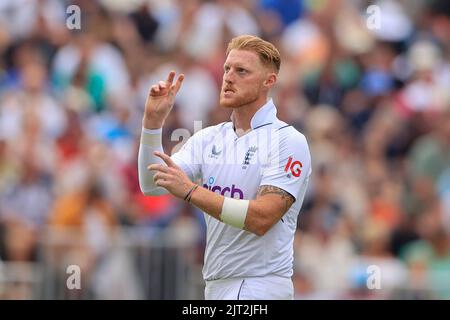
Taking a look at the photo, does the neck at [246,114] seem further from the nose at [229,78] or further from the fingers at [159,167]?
the fingers at [159,167]

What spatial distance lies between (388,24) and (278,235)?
9650 millimetres

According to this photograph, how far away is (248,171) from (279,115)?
7046 mm

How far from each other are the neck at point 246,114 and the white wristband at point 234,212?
648mm

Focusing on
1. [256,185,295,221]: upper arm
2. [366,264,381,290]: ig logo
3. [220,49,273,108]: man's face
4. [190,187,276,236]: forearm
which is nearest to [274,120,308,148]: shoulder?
[220,49,273,108]: man's face

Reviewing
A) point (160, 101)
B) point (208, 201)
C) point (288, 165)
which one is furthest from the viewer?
point (160, 101)

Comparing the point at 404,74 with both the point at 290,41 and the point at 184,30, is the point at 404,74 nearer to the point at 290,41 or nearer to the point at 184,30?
the point at 290,41

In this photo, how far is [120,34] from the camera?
16969 mm

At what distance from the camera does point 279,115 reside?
1507 cm

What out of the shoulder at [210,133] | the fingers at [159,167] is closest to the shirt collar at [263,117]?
the shoulder at [210,133]

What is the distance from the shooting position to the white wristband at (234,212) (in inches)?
304

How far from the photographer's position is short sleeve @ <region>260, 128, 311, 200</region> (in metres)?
7.94

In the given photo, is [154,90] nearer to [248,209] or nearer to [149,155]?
[149,155]

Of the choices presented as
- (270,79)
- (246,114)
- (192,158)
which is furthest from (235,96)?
(192,158)
